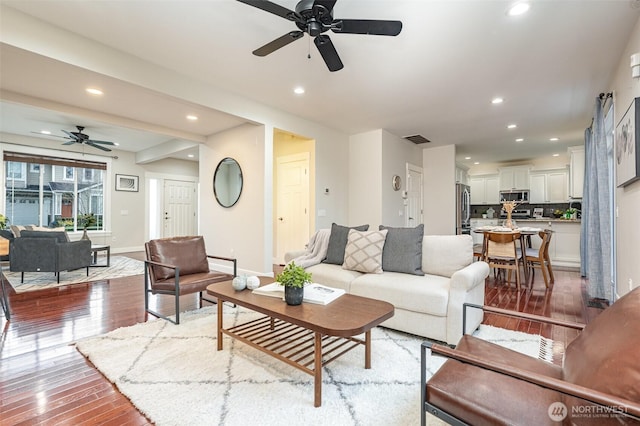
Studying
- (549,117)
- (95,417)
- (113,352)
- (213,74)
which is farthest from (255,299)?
(549,117)

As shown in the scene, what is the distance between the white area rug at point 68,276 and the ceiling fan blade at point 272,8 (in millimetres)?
4680

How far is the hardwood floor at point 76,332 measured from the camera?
1608 millimetres

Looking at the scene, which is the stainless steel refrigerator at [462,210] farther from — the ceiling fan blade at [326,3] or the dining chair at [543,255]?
the ceiling fan blade at [326,3]

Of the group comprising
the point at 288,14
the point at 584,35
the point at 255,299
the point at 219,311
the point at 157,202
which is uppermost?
the point at 584,35

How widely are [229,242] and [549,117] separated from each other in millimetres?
5942

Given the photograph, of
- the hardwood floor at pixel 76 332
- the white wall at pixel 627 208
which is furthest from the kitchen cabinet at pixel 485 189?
the white wall at pixel 627 208

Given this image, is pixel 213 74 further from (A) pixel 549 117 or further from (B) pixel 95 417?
(A) pixel 549 117

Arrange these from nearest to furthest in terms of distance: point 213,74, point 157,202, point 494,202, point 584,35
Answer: point 584,35 → point 213,74 → point 157,202 → point 494,202

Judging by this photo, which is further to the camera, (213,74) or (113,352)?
(213,74)

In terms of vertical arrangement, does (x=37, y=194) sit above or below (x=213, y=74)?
below

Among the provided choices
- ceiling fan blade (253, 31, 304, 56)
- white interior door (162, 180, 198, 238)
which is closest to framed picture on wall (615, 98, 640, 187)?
ceiling fan blade (253, 31, 304, 56)

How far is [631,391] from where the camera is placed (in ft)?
2.65

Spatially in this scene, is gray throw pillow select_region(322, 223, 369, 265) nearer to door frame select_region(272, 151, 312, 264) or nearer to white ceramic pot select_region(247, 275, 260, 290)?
white ceramic pot select_region(247, 275, 260, 290)

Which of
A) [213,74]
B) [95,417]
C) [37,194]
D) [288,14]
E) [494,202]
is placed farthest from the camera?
[494,202]
